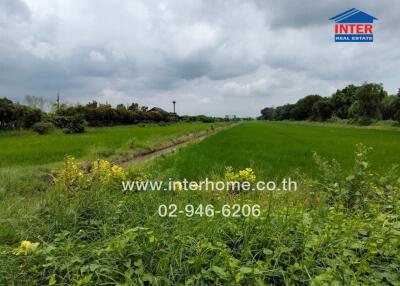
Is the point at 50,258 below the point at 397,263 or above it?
above

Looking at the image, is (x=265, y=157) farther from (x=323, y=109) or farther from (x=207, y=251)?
(x=323, y=109)

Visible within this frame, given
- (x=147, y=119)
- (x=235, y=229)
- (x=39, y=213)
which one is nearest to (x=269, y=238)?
(x=235, y=229)

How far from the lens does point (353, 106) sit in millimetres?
55156

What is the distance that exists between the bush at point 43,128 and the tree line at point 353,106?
43.8 m

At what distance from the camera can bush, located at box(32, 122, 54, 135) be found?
109 ft

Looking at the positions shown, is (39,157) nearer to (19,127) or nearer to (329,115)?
(19,127)

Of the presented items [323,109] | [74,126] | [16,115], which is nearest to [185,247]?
[74,126]

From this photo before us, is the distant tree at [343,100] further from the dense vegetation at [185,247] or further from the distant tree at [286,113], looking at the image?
the dense vegetation at [185,247]

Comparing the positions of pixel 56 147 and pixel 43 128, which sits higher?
pixel 43 128

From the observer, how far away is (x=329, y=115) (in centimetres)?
7800

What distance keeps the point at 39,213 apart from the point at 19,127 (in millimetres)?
37466

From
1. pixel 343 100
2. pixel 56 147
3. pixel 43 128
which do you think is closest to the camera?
pixel 56 147

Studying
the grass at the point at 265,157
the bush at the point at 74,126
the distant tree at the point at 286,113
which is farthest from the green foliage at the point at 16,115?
the distant tree at the point at 286,113

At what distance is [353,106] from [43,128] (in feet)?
167
